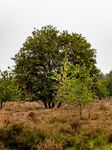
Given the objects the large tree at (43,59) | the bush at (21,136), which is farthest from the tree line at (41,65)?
the bush at (21,136)

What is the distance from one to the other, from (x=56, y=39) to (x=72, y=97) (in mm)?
10882

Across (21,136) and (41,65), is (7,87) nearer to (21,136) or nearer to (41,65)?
(41,65)

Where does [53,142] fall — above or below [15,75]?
below

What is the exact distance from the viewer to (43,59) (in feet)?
55.5

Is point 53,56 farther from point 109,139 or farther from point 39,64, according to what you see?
point 109,139

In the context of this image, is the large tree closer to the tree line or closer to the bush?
the tree line

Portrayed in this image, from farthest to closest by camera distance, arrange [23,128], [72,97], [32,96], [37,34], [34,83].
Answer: [37,34], [32,96], [34,83], [72,97], [23,128]

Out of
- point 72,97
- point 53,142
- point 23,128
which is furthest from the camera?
point 72,97

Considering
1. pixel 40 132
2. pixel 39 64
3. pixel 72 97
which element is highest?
pixel 39 64

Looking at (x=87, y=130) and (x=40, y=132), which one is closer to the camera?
(x=40, y=132)

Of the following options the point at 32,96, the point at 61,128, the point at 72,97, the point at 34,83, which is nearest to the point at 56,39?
the point at 34,83

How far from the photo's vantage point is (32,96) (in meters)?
16.4

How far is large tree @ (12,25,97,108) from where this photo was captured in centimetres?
1573

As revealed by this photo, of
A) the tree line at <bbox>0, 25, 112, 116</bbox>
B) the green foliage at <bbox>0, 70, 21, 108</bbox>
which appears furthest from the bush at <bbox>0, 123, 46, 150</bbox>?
the green foliage at <bbox>0, 70, 21, 108</bbox>
